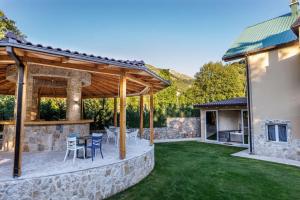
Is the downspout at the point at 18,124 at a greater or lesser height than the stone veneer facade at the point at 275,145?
greater

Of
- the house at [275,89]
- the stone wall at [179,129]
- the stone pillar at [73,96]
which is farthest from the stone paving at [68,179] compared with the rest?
the stone wall at [179,129]

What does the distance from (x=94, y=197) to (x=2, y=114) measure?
1307 cm

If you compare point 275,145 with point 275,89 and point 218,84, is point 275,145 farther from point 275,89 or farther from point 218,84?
point 218,84

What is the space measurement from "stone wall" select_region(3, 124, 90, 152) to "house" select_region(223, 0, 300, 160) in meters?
10.1

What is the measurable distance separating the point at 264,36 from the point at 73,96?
1231 centimetres

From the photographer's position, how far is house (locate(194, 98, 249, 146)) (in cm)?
1512

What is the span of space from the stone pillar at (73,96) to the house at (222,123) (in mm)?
10966

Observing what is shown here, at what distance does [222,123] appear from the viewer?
16750 millimetres

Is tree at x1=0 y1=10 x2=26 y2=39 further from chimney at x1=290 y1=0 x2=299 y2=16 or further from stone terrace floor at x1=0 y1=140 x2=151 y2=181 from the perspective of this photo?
chimney at x1=290 y1=0 x2=299 y2=16

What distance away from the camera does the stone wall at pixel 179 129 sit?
18.0 metres

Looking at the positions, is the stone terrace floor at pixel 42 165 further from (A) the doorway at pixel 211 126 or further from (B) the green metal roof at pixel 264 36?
(A) the doorway at pixel 211 126

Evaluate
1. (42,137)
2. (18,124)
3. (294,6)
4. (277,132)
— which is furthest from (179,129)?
(18,124)

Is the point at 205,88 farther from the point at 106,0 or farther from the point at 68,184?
the point at 68,184

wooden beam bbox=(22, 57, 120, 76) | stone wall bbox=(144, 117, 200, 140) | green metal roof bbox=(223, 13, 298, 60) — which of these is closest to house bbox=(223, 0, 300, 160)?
green metal roof bbox=(223, 13, 298, 60)
